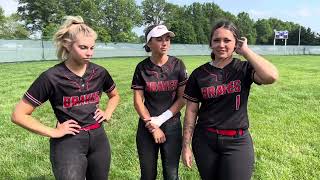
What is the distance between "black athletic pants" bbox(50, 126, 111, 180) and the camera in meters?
4.01

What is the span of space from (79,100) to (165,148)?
1.17 meters

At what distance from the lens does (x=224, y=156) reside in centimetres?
391

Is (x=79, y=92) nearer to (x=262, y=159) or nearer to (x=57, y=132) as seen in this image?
(x=57, y=132)

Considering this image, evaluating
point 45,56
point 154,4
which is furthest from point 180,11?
point 45,56

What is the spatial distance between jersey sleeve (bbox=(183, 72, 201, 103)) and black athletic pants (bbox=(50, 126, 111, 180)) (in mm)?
926

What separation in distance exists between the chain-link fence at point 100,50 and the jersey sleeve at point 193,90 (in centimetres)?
1852

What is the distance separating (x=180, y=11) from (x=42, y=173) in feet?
359

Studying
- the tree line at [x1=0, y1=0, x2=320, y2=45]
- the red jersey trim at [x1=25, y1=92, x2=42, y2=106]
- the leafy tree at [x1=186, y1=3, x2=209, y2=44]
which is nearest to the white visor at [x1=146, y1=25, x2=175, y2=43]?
the red jersey trim at [x1=25, y1=92, x2=42, y2=106]

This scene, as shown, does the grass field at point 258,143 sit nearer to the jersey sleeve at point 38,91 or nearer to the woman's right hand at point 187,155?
the woman's right hand at point 187,155

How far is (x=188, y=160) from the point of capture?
166 inches

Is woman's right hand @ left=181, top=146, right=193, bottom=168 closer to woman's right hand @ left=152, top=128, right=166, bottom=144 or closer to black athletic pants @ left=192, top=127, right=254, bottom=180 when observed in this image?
black athletic pants @ left=192, top=127, right=254, bottom=180

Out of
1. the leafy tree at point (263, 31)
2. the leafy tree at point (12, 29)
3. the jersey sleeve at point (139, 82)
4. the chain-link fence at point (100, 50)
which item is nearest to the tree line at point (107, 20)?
the leafy tree at point (12, 29)

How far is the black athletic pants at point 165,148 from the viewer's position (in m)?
4.73

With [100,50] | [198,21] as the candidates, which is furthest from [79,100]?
[198,21]
